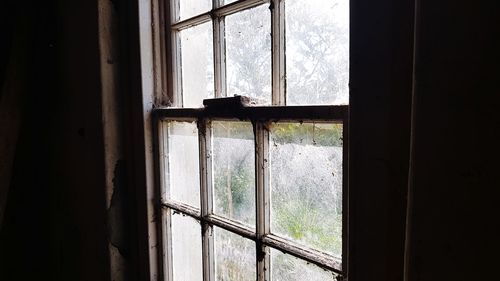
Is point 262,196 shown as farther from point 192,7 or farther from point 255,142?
point 192,7

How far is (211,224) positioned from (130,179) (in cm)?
32

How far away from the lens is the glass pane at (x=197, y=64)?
842 mm

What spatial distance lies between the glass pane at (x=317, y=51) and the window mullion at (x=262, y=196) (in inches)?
3.6

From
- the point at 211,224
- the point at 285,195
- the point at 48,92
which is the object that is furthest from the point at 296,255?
the point at 48,92

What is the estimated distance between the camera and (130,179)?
997 millimetres

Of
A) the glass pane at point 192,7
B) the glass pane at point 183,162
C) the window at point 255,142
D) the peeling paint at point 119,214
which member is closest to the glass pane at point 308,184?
the window at point 255,142

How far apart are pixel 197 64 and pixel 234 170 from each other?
0.29m

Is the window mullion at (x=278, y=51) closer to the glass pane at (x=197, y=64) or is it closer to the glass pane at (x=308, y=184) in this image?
the glass pane at (x=308, y=184)

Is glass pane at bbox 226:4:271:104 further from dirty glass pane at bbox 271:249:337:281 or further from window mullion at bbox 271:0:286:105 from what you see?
dirty glass pane at bbox 271:249:337:281

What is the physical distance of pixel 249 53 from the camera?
735 millimetres
